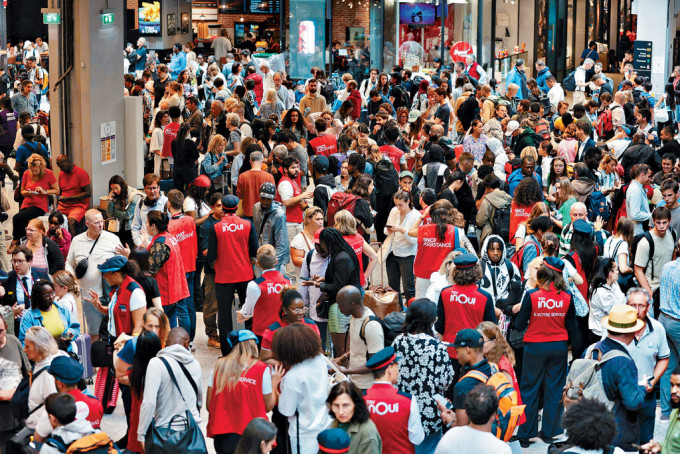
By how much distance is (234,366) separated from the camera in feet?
20.2

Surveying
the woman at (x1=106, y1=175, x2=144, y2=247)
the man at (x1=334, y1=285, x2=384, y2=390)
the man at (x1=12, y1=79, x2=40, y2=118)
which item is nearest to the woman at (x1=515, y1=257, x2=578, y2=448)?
the man at (x1=334, y1=285, x2=384, y2=390)

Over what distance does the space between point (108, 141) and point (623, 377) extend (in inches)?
419

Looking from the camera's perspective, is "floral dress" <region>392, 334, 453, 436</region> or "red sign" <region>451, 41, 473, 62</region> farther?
"red sign" <region>451, 41, 473, 62</region>

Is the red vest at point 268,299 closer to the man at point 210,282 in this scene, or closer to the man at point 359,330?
the man at point 359,330

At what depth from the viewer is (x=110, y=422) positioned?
26.9 feet

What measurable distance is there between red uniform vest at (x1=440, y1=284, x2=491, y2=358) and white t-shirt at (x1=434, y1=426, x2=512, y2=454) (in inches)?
82.2

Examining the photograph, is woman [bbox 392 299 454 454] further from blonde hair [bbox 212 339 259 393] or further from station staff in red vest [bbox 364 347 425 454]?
blonde hair [bbox 212 339 259 393]

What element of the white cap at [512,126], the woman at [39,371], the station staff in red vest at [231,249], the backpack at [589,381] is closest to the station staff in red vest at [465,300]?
the backpack at [589,381]

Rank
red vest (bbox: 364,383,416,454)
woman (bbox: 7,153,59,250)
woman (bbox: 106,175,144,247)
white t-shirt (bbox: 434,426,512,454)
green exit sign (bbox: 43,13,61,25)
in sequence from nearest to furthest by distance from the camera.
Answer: white t-shirt (bbox: 434,426,512,454) → red vest (bbox: 364,383,416,454) → woman (bbox: 106,175,144,247) → woman (bbox: 7,153,59,250) → green exit sign (bbox: 43,13,61,25)

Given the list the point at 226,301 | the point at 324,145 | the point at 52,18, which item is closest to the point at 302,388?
the point at 226,301

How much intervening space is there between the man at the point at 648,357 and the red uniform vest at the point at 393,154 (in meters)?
6.26

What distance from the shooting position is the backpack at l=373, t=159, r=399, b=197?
1199 centimetres

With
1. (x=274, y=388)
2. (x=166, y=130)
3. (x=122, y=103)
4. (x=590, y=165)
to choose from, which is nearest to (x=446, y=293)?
(x=274, y=388)

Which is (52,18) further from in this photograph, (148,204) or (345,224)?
(345,224)
